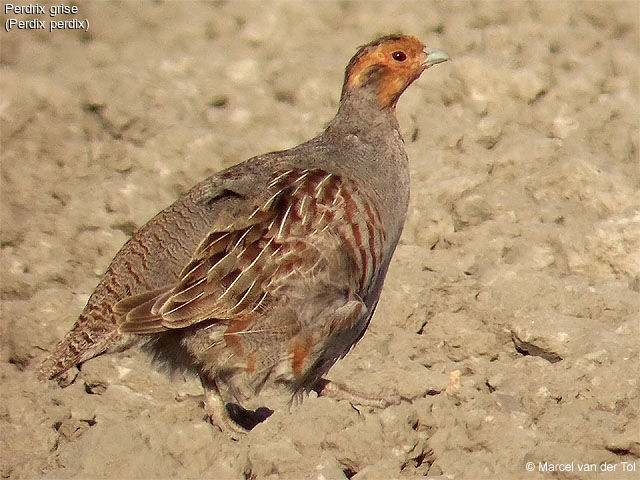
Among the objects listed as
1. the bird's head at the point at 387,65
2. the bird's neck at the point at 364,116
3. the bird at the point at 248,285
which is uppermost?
the bird's head at the point at 387,65

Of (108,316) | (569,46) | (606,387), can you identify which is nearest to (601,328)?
(606,387)

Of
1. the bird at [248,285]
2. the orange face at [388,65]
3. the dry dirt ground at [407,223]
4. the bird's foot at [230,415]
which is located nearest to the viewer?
the dry dirt ground at [407,223]

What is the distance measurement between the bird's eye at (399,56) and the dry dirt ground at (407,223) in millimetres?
758

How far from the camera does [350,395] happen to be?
152 inches

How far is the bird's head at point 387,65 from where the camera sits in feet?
14.4

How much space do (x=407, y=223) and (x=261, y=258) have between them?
4.04 feet

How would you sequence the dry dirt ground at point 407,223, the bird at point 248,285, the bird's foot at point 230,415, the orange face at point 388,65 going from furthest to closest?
the orange face at point 388,65, the bird's foot at point 230,415, the bird at point 248,285, the dry dirt ground at point 407,223

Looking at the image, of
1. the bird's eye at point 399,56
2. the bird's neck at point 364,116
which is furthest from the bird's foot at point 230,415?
the bird's eye at point 399,56

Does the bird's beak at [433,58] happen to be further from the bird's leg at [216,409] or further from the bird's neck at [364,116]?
the bird's leg at [216,409]

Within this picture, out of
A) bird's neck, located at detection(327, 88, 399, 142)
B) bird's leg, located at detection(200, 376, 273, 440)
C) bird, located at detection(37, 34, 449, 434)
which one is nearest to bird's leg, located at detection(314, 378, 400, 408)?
bird, located at detection(37, 34, 449, 434)

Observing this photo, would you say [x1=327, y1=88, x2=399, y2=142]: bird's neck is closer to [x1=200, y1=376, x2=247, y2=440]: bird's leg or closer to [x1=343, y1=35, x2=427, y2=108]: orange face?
[x1=343, y1=35, x2=427, y2=108]: orange face

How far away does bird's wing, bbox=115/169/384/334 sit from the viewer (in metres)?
3.65

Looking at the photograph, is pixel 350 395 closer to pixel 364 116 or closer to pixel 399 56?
pixel 364 116

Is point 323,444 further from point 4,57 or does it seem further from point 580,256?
point 4,57
